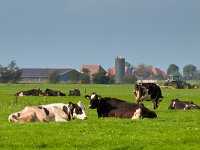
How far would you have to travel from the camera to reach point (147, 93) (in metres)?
39.3

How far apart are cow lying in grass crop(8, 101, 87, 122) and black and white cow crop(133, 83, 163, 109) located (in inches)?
598

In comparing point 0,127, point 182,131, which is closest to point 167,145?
point 182,131

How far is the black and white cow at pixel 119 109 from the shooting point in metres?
24.8

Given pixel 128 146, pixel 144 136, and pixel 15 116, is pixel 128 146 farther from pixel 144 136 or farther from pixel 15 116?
pixel 15 116

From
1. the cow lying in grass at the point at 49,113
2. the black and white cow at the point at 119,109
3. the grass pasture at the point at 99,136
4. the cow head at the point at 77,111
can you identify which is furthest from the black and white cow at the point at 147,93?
the grass pasture at the point at 99,136

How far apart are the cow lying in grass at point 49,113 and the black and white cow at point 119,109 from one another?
232cm

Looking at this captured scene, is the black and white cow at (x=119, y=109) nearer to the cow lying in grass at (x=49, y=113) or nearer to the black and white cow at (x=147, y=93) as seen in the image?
the cow lying in grass at (x=49, y=113)

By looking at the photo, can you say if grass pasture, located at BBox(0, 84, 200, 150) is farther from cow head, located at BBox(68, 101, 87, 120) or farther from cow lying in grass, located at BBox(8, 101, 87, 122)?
cow head, located at BBox(68, 101, 87, 120)

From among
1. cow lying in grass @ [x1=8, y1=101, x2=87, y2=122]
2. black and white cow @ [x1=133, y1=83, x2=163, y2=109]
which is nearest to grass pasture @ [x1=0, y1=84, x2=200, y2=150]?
cow lying in grass @ [x1=8, y1=101, x2=87, y2=122]

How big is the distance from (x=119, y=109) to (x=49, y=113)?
4324 millimetres

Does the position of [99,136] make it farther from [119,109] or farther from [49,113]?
[119,109]

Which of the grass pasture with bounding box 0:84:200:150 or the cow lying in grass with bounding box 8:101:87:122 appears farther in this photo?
the cow lying in grass with bounding box 8:101:87:122

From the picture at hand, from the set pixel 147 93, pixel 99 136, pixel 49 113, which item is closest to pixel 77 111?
pixel 49 113

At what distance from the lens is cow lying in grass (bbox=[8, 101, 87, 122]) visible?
22.3 m
